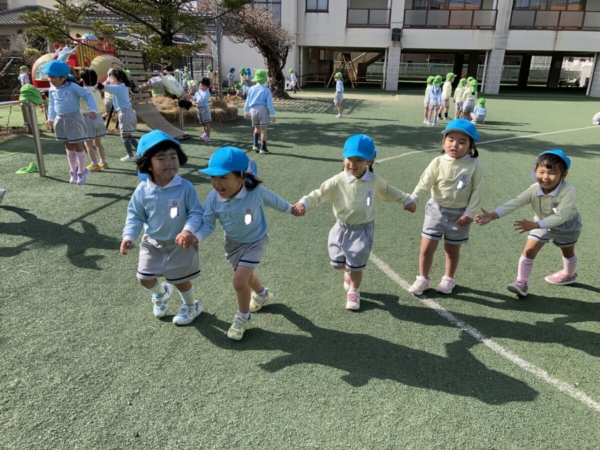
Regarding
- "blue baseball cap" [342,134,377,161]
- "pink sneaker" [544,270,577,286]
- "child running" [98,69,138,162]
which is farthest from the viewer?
"child running" [98,69,138,162]

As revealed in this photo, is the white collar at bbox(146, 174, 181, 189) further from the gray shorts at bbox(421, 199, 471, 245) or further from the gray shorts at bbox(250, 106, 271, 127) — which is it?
the gray shorts at bbox(250, 106, 271, 127)

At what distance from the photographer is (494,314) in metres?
3.62

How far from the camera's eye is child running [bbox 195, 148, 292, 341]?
2.95m

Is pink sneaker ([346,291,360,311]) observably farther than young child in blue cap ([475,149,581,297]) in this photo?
Yes

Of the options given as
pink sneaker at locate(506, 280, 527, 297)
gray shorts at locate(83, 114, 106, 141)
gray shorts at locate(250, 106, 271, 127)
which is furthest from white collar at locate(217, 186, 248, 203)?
gray shorts at locate(250, 106, 271, 127)

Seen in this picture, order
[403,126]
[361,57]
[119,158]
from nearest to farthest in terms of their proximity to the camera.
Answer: [119,158] → [403,126] → [361,57]

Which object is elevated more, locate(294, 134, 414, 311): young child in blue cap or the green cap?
the green cap

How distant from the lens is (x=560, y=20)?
2736 cm

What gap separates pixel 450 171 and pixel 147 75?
40.2ft

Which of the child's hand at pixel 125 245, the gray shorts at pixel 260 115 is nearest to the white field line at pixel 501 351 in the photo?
the child's hand at pixel 125 245

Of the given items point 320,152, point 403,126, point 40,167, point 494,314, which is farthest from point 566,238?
point 403,126

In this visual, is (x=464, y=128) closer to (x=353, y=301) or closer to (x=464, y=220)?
(x=464, y=220)

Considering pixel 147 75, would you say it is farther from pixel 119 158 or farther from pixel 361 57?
pixel 361 57

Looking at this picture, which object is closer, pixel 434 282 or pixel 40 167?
pixel 434 282
